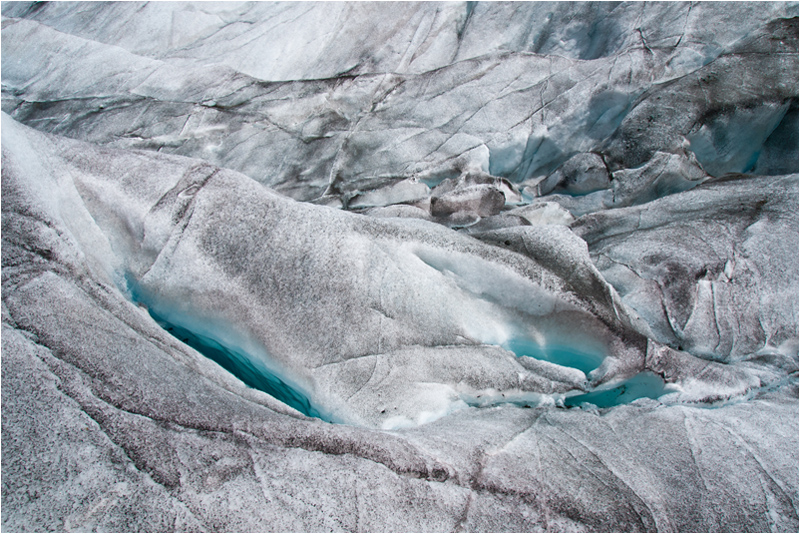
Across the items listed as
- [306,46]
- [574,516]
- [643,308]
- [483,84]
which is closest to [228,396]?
[574,516]

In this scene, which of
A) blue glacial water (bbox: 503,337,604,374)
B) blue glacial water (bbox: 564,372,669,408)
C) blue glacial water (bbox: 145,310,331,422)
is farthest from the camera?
blue glacial water (bbox: 503,337,604,374)

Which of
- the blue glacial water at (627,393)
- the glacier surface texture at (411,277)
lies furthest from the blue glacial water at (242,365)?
the blue glacial water at (627,393)

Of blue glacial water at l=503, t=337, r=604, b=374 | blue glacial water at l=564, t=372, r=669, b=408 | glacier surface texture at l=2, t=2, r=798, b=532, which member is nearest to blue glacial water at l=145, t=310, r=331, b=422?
glacier surface texture at l=2, t=2, r=798, b=532

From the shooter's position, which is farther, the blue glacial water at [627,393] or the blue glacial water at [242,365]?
the blue glacial water at [627,393]

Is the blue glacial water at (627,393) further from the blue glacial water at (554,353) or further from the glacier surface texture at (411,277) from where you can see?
the blue glacial water at (554,353)

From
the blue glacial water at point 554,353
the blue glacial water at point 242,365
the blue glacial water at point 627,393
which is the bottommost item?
the blue glacial water at point 627,393

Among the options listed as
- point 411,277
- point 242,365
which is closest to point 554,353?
point 411,277

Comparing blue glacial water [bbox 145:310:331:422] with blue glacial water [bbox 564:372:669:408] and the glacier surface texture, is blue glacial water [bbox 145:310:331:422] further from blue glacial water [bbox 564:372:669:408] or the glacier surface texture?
blue glacial water [bbox 564:372:669:408]

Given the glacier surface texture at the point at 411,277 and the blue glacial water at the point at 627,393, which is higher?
the glacier surface texture at the point at 411,277

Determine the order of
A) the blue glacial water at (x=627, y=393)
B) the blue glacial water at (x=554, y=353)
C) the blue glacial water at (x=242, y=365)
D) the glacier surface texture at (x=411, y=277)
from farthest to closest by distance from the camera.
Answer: the blue glacial water at (x=554, y=353), the blue glacial water at (x=627, y=393), the blue glacial water at (x=242, y=365), the glacier surface texture at (x=411, y=277)

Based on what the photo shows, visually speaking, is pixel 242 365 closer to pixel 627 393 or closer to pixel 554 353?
pixel 554 353
